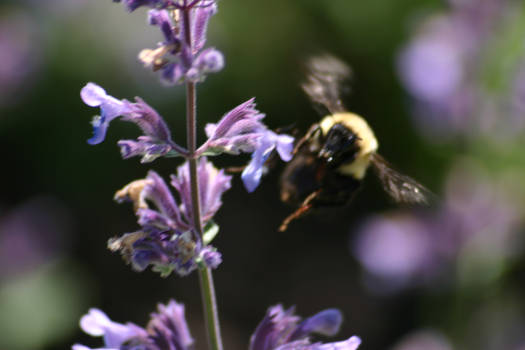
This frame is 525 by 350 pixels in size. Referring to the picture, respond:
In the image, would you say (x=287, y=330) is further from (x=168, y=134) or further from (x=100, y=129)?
(x=100, y=129)

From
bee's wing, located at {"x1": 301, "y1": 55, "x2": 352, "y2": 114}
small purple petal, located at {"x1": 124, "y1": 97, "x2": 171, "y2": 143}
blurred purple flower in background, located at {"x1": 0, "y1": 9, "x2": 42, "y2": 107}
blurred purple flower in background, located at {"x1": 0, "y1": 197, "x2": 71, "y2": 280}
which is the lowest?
blurred purple flower in background, located at {"x1": 0, "y1": 197, "x2": 71, "y2": 280}

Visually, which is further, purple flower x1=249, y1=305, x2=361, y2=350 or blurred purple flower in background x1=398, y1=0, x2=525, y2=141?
blurred purple flower in background x1=398, y1=0, x2=525, y2=141

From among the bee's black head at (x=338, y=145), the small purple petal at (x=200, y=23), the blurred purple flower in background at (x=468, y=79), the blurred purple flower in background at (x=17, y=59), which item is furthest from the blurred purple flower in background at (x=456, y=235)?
the blurred purple flower in background at (x=17, y=59)

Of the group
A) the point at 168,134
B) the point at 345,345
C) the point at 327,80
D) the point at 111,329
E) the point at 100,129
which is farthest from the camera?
the point at 327,80

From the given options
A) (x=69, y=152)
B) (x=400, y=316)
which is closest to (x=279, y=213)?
(x=400, y=316)

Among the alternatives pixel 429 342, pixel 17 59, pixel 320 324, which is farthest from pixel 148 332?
pixel 17 59

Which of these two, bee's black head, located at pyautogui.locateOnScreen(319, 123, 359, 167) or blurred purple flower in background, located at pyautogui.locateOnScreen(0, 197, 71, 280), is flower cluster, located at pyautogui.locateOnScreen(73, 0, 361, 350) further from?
blurred purple flower in background, located at pyautogui.locateOnScreen(0, 197, 71, 280)

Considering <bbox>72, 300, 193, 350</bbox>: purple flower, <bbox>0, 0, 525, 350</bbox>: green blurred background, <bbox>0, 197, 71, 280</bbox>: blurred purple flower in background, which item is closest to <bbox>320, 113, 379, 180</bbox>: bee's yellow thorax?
<bbox>72, 300, 193, 350</bbox>: purple flower
